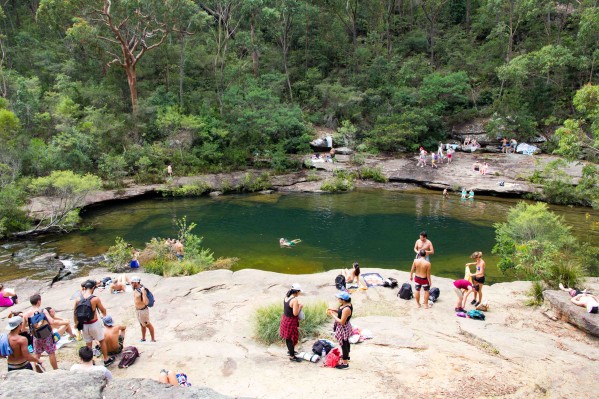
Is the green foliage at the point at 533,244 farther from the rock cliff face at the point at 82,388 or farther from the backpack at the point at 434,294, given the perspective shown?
the rock cliff face at the point at 82,388

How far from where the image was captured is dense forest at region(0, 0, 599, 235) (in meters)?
26.7

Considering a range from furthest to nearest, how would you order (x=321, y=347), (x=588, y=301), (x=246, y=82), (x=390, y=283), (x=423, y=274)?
(x=246, y=82) < (x=390, y=283) < (x=423, y=274) < (x=588, y=301) < (x=321, y=347)

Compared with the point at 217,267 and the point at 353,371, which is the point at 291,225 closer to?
the point at 217,267

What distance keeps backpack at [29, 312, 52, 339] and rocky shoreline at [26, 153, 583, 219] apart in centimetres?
1861

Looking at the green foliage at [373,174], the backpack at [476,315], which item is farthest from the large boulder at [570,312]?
the green foliage at [373,174]

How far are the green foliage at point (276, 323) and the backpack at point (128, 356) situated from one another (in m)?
2.41

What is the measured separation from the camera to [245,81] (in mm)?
35156

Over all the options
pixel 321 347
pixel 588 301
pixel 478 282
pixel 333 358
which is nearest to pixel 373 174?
pixel 478 282

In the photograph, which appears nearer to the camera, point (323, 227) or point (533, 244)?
point (533, 244)

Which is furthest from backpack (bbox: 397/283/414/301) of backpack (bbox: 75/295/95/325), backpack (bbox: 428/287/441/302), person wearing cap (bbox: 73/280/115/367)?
backpack (bbox: 75/295/95/325)

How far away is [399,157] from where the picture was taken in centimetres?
3170

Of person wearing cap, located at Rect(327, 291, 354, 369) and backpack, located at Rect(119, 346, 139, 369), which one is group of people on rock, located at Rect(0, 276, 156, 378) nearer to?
backpack, located at Rect(119, 346, 139, 369)

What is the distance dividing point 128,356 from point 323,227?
1407 cm

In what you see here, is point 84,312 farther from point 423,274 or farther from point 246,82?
point 246,82
